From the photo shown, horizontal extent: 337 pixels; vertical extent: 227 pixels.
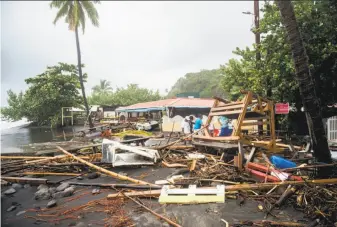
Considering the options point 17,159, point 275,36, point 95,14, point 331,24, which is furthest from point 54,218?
point 95,14

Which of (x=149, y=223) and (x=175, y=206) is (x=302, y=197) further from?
(x=149, y=223)

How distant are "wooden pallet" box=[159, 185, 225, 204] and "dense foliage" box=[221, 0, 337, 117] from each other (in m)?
8.79

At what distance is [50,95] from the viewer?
31.2 meters

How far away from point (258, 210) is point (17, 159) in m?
9.99

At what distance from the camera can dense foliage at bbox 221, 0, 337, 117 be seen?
10.9 meters

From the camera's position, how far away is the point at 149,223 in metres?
4.25

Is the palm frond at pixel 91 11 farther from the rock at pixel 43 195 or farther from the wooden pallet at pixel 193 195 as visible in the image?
the wooden pallet at pixel 193 195

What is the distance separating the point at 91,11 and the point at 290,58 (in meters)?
20.1

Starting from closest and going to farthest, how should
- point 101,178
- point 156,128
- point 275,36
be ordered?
1. point 101,178
2. point 275,36
3. point 156,128

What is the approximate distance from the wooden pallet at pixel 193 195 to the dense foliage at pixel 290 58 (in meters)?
8.79

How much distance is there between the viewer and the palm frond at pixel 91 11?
22.4 metres

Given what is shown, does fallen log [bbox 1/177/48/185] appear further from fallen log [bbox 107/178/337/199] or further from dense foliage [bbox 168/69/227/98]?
dense foliage [bbox 168/69/227/98]

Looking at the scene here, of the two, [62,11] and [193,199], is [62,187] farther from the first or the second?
[62,11]

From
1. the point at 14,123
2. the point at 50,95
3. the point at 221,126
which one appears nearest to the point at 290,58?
the point at 221,126
